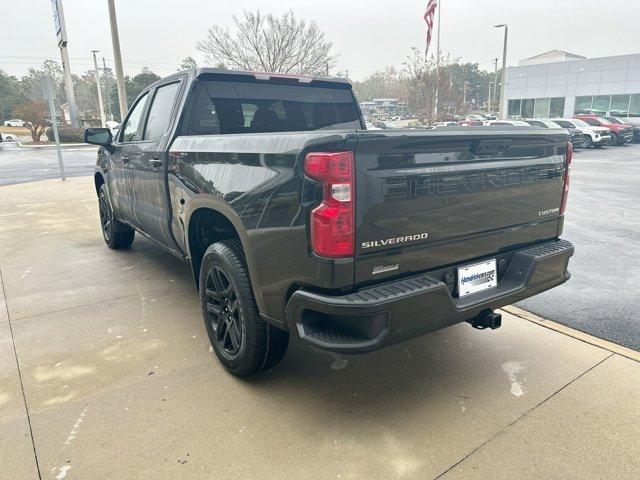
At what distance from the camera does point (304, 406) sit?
106 inches

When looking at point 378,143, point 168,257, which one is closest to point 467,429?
point 378,143

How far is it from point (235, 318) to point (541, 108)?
45442 millimetres

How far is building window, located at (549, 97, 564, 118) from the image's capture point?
40344 mm

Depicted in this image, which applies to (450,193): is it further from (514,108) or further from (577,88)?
(514,108)

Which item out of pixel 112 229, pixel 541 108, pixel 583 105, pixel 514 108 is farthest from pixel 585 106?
pixel 112 229

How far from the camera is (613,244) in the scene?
6055mm

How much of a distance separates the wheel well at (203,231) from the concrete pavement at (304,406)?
0.65 meters

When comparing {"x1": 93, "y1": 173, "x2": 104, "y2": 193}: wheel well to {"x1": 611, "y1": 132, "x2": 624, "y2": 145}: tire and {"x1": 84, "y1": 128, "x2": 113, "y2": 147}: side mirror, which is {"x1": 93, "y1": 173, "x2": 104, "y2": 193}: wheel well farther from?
{"x1": 611, "y1": 132, "x2": 624, "y2": 145}: tire

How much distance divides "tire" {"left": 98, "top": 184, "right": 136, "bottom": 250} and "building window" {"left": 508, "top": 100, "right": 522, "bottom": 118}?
4379 cm

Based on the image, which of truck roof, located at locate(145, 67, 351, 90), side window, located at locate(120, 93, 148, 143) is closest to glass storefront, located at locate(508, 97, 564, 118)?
truck roof, located at locate(145, 67, 351, 90)

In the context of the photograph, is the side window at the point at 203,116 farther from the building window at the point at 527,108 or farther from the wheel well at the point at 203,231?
the building window at the point at 527,108

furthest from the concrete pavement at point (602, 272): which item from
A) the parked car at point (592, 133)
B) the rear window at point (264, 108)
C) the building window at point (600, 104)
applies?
the building window at point (600, 104)

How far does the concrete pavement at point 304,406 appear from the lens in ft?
7.33

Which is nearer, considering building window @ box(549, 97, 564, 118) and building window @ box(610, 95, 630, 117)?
building window @ box(610, 95, 630, 117)
